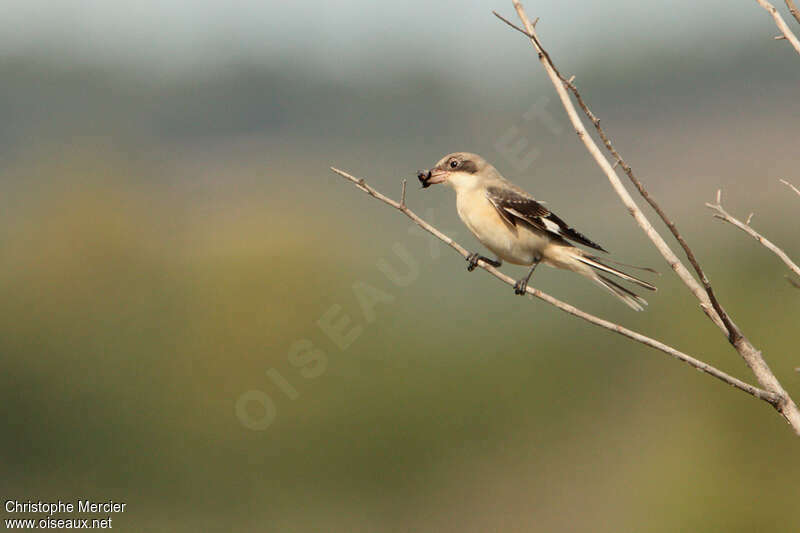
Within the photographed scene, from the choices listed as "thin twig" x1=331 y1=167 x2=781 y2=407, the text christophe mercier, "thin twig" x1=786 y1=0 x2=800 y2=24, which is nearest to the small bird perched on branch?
"thin twig" x1=331 y1=167 x2=781 y2=407

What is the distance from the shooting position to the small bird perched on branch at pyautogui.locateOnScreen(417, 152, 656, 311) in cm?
838

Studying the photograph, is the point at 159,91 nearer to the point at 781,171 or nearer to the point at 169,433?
the point at 781,171

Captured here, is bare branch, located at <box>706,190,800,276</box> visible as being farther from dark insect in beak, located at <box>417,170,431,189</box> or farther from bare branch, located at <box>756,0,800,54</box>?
dark insect in beak, located at <box>417,170,431,189</box>

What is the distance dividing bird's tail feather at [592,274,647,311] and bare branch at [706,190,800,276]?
310 cm

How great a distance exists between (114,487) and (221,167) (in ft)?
326

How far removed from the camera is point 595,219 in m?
113

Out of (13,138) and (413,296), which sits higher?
(13,138)

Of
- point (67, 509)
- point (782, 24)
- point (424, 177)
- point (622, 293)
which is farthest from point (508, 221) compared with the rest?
point (67, 509)

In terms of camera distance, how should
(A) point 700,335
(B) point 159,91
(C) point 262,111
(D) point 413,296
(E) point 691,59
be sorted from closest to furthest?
(A) point 700,335, (D) point 413,296, (E) point 691,59, (C) point 262,111, (B) point 159,91

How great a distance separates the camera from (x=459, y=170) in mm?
8961

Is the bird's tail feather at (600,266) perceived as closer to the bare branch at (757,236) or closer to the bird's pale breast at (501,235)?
the bird's pale breast at (501,235)

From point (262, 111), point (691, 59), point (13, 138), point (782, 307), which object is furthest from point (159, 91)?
point (782, 307)

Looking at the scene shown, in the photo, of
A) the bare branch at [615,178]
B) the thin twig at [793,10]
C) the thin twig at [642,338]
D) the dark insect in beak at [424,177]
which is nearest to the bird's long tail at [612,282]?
the dark insect in beak at [424,177]

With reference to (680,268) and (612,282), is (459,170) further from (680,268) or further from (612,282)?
(680,268)
